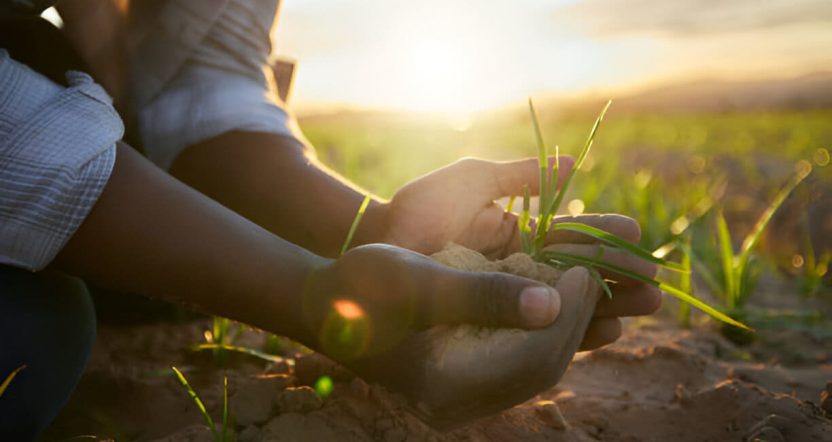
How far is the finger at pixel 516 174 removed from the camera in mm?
1307

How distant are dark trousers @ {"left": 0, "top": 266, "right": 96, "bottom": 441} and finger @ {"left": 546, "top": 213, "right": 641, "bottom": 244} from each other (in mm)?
821

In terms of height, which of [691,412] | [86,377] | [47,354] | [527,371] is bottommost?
[86,377]

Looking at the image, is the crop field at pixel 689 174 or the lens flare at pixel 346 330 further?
the crop field at pixel 689 174

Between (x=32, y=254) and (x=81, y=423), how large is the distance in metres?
0.51

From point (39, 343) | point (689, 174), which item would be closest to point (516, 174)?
point (39, 343)

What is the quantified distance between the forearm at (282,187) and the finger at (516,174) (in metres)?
0.24

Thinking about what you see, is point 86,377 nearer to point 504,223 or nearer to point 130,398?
point 130,398

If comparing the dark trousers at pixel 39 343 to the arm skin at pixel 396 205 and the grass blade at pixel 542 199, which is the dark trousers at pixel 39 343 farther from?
the grass blade at pixel 542 199

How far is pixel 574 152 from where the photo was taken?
5.87 metres

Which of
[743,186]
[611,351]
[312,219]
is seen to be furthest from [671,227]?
[743,186]

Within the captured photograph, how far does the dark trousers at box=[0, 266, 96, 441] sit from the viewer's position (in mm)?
984

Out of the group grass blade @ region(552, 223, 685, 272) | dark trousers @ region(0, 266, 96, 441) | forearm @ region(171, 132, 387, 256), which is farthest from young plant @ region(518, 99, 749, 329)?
dark trousers @ region(0, 266, 96, 441)

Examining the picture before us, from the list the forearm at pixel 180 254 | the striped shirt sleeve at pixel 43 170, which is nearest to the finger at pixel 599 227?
the forearm at pixel 180 254

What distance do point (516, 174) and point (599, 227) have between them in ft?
0.66
